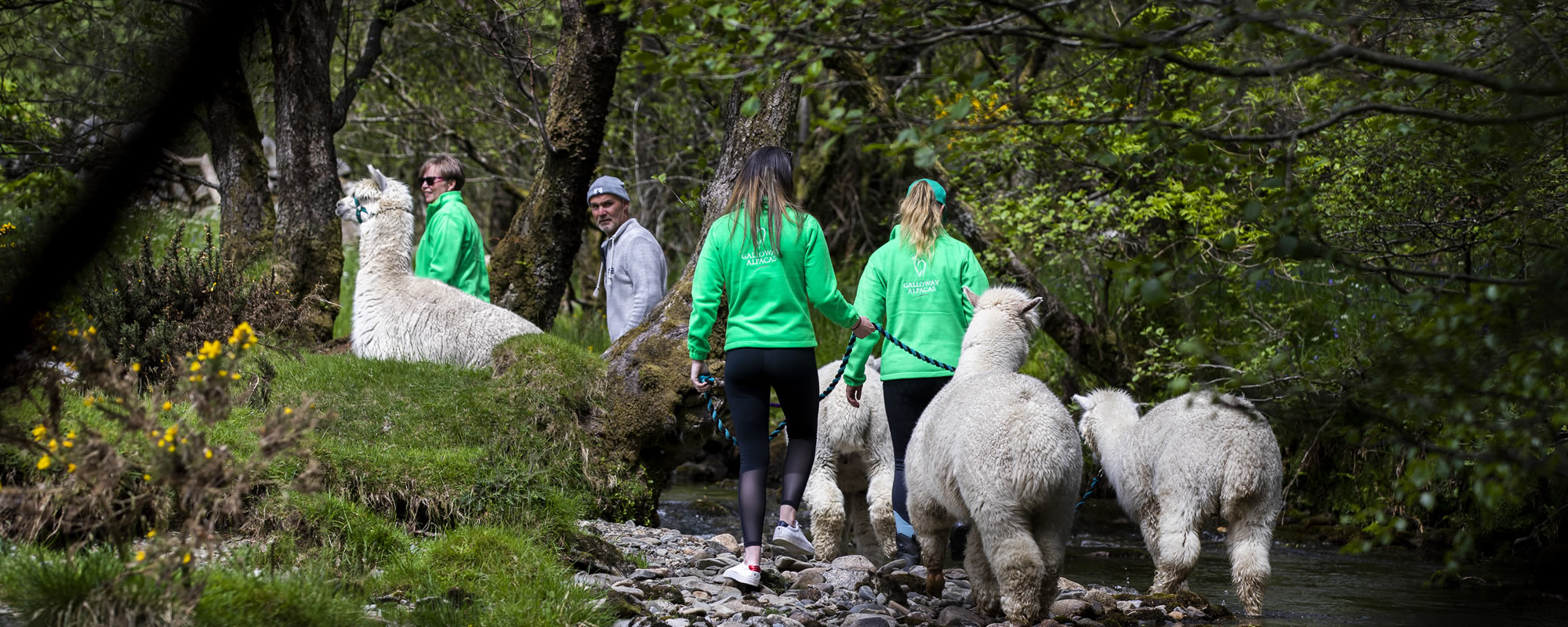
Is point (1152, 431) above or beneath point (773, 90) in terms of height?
beneath

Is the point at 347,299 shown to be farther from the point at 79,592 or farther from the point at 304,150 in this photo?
the point at 79,592

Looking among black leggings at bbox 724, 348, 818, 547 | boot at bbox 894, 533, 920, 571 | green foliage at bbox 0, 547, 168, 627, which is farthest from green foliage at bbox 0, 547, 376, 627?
boot at bbox 894, 533, 920, 571

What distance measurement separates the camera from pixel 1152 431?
24.3 feet

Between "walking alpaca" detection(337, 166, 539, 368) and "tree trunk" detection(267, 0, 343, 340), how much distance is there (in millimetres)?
945

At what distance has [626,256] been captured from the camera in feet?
30.4

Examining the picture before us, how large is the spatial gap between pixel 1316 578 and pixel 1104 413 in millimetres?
2185

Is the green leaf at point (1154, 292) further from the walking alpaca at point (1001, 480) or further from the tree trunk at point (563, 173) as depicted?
the tree trunk at point (563, 173)

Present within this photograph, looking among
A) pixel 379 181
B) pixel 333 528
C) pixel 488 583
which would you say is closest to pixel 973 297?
pixel 488 583

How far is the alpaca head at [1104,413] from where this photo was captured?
790 centimetres

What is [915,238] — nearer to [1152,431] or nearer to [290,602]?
[1152,431]

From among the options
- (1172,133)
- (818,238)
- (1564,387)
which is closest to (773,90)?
(818,238)

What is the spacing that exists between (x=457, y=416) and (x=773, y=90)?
354 cm

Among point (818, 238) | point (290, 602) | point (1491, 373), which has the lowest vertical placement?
point (290, 602)

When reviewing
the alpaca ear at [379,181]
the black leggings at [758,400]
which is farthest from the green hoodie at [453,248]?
the black leggings at [758,400]
